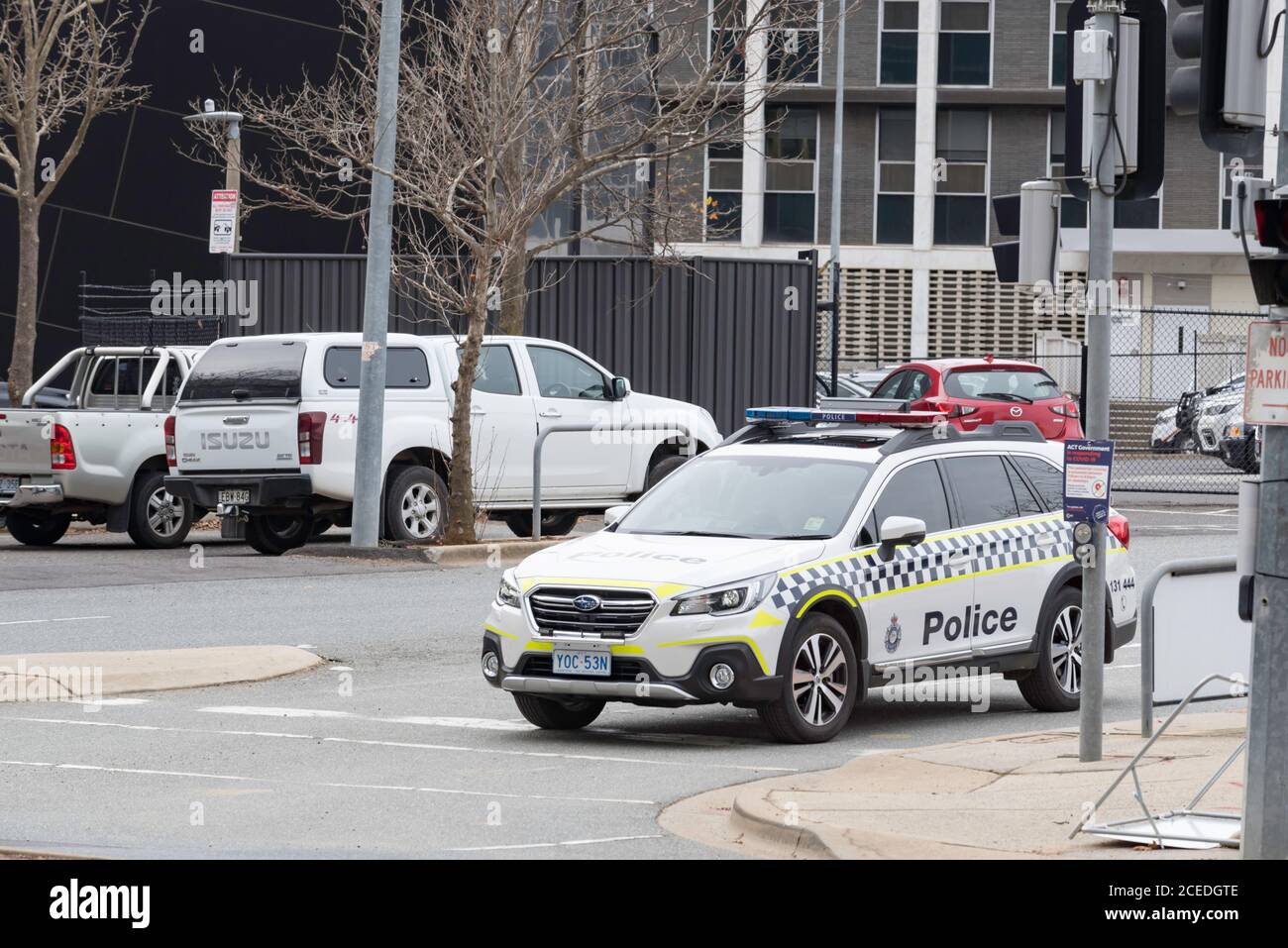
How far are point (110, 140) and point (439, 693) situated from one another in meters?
24.8

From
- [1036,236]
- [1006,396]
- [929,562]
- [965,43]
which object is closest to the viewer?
[1036,236]

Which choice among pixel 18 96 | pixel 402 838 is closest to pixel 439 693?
pixel 402 838

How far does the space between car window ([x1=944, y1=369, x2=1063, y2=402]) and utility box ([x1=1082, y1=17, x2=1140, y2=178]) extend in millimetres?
19079

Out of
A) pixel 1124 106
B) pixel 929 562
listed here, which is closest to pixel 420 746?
pixel 929 562

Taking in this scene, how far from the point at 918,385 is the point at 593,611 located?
18.5 m

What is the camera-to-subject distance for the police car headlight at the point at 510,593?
11.9 meters

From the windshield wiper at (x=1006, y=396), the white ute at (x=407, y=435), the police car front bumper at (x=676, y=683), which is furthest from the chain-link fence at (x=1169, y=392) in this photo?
the police car front bumper at (x=676, y=683)

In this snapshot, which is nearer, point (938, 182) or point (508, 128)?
point (508, 128)

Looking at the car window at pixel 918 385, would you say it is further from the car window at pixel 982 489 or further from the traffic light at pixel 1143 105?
the traffic light at pixel 1143 105

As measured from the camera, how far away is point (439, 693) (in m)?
13.9

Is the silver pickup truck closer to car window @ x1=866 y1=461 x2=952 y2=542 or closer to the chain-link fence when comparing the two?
the chain-link fence

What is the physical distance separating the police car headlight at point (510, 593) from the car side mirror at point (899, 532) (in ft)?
6.78

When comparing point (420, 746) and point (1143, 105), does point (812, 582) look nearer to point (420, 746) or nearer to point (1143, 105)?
point (420, 746)

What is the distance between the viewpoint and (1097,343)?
1050 cm
